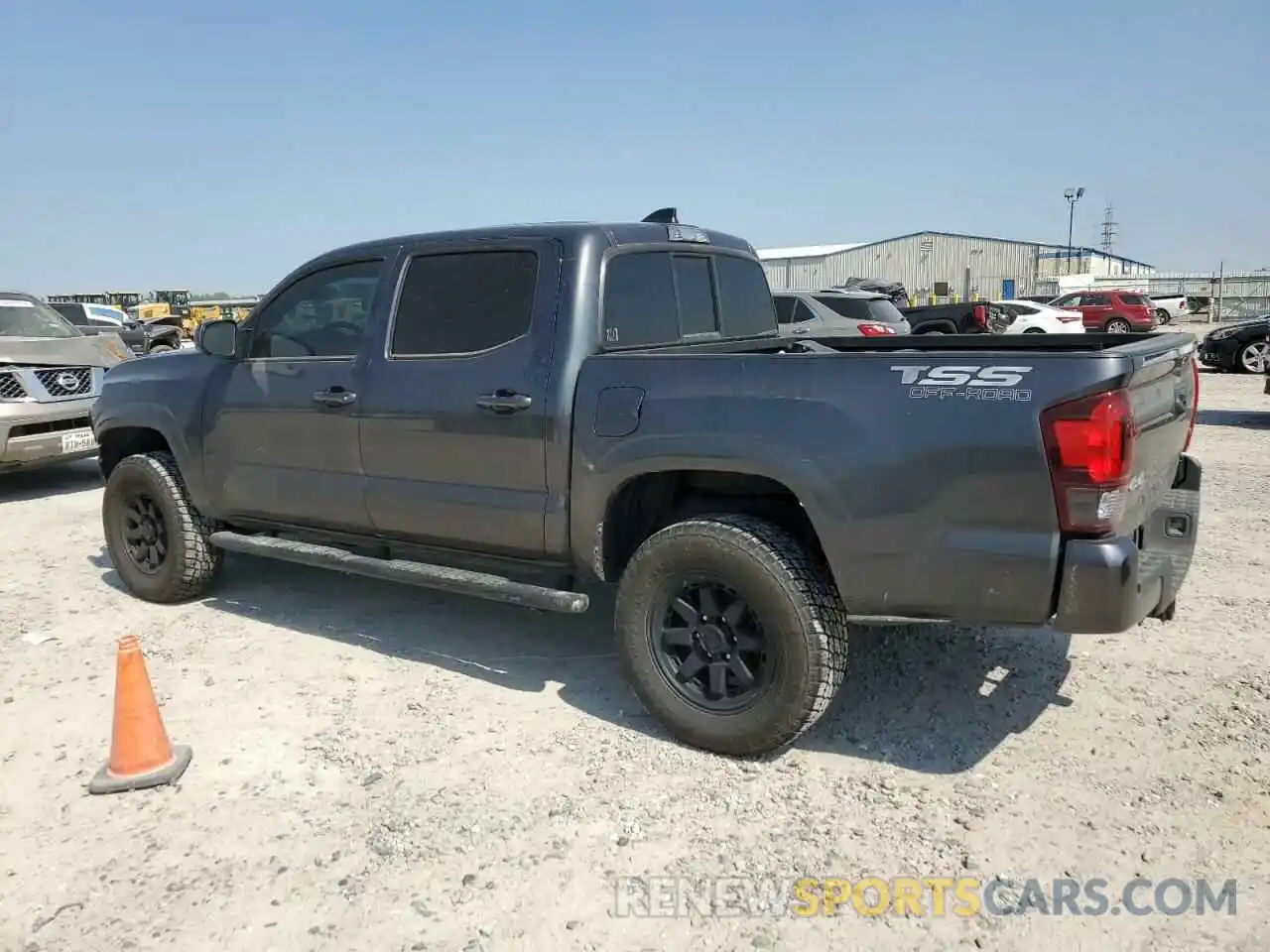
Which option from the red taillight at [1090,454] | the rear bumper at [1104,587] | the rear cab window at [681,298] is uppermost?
the rear cab window at [681,298]

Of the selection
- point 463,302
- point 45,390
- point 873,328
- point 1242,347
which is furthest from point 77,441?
point 1242,347

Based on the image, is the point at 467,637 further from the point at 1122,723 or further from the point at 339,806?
the point at 1122,723

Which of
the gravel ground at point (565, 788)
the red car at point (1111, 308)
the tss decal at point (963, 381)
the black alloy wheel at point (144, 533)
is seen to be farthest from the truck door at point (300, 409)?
the red car at point (1111, 308)

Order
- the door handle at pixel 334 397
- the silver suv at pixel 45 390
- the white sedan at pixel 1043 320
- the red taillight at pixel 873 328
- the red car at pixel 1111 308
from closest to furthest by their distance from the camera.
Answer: the door handle at pixel 334 397 → the silver suv at pixel 45 390 → the red taillight at pixel 873 328 → the white sedan at pixel 1043 320 → the red car at pixel 1111 308

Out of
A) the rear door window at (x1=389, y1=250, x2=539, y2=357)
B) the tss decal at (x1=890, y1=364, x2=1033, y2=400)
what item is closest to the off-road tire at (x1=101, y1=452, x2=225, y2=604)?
the rear door window at (x1=389, y1=250, x2=539, y2=357)

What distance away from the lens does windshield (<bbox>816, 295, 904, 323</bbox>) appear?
539 inches

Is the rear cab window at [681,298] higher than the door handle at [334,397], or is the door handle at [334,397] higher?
the rear cab window at [681,298]

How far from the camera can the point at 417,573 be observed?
4219mm

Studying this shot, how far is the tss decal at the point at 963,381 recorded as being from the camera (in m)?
2.85

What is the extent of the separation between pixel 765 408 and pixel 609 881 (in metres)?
1.58

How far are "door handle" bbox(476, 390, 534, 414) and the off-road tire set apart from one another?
228cm

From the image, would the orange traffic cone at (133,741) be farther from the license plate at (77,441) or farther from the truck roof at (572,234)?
the license plate at (77,441)

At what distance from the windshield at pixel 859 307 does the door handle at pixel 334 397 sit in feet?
33.4

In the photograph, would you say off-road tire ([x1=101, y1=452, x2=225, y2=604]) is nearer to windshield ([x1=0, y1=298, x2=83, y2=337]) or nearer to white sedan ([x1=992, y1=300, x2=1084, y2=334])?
windshield ([x1=0, y1=298, x2=83, y2=337])
